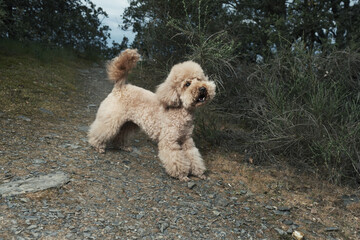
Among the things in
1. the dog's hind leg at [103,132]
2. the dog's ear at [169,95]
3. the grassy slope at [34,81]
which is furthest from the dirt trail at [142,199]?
the dog's ear at [169,95]

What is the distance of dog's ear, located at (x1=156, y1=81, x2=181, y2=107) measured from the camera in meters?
3.89

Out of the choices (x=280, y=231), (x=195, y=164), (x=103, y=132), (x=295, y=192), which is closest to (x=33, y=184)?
(x=103, y=132)

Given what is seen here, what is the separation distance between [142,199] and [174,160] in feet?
2.54

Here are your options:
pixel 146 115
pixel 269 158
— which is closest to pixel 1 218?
pixel 146 115

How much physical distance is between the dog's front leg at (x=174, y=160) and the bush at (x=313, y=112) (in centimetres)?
125

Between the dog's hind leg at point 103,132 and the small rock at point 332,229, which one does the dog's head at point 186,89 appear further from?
the small rock at point 332,229

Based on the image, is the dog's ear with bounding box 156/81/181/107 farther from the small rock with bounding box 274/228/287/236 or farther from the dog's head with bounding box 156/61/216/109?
the small rock with bounding box 274/228/287/236

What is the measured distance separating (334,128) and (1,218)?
4.20 m

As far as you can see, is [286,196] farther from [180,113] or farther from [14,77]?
[14,77]

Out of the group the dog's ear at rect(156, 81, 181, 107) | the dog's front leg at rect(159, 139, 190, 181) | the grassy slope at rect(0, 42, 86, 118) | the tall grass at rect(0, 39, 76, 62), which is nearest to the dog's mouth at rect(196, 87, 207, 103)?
the dog's ear at rect(156, 81, 181, 107)

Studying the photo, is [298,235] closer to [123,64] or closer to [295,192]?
[295,192]

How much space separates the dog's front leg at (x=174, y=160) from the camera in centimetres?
392

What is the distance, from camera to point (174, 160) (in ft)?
12.8

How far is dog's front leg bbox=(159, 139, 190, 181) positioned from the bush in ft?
4.10
